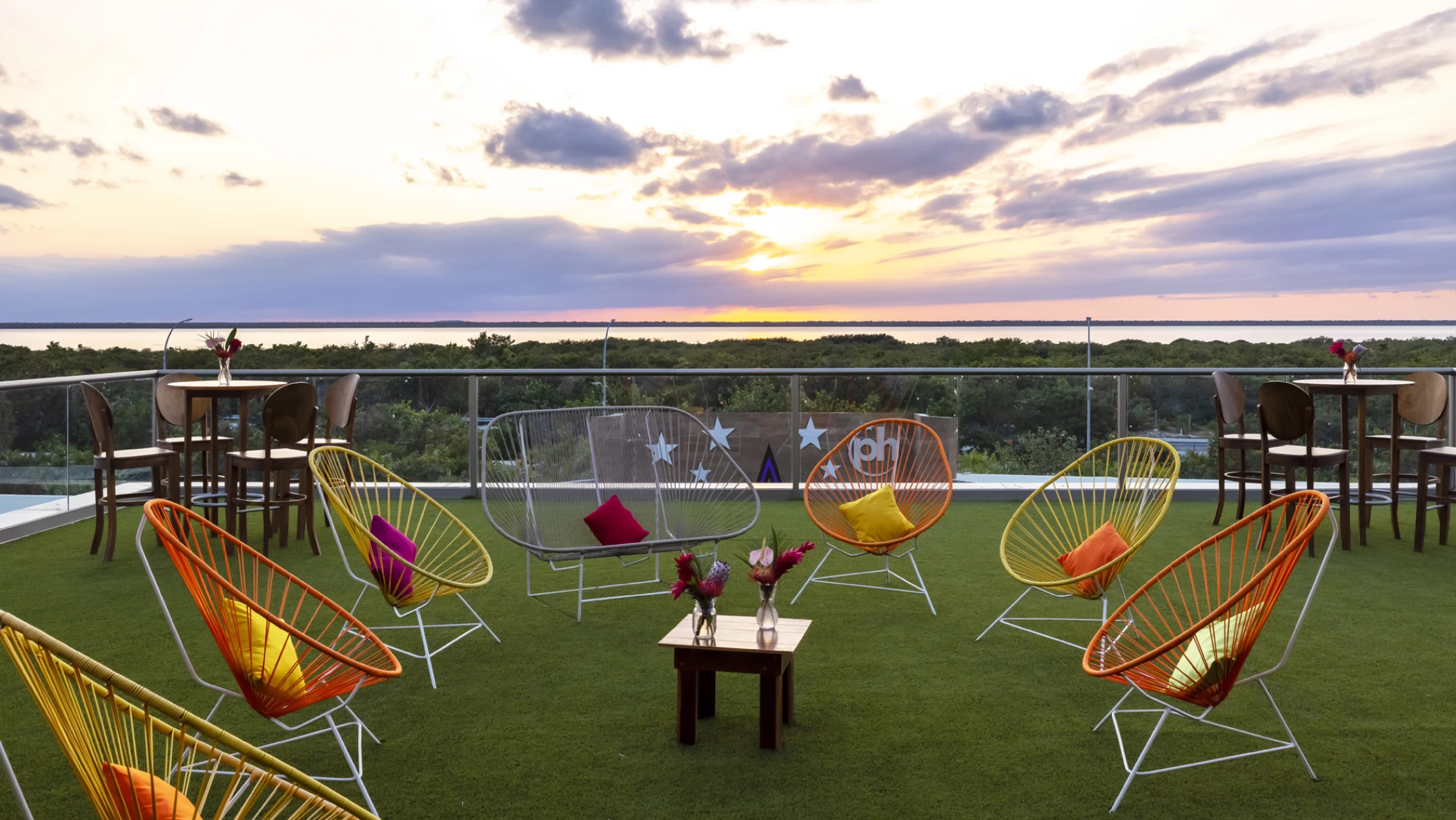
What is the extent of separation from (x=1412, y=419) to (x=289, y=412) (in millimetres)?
7173

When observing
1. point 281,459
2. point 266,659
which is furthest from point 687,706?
point 281,459

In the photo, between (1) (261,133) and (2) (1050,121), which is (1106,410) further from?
(1) (261,133)

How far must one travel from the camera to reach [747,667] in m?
2.89

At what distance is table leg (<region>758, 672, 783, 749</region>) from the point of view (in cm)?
285

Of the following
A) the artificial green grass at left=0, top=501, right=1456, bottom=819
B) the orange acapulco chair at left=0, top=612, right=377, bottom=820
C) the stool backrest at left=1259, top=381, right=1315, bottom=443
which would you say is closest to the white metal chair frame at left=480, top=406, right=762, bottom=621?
the artificial green grass at left=0, top=501, right=1456, bottom=819

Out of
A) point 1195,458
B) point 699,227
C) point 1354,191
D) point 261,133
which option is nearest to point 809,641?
point 1195,458

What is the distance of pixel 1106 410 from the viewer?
7.69 m

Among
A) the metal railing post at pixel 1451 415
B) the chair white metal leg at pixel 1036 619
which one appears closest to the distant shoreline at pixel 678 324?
the metal railing post at pixel 1451 415

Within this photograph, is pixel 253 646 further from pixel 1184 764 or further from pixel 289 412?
pixel 289 412

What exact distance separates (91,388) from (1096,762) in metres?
5.63

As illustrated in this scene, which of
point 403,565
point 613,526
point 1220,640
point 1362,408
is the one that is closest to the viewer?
point 1220,640

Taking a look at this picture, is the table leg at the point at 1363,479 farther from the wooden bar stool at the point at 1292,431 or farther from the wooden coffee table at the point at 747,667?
the wooden coffee table at the point at 747,667

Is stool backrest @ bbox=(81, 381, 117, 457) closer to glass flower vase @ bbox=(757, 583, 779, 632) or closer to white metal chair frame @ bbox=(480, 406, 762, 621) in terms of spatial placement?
white metal chair frame @ bbox=(480, 406, 762, 621)

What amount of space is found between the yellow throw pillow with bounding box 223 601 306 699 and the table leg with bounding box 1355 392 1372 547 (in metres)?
5.89
